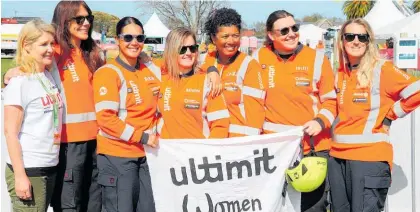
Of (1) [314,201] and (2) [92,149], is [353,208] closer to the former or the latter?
(1) [314,201]

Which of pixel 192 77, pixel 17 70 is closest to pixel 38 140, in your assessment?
pixel 17 70

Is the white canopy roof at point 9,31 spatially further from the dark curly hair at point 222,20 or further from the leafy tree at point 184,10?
the dark curly hair at point 222,20

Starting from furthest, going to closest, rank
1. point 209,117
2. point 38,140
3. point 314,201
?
point 314,201 < point 209,117 < point 38,140

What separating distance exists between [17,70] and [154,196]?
1.50 metres

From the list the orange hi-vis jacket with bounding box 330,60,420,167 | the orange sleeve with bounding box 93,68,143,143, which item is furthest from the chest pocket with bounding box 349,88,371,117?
the orange sleeve with bounding box 93,68,143,143

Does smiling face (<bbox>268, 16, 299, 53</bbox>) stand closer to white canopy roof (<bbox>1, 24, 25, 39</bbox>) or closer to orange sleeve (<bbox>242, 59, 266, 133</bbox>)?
orange sleeve (<bbox>242, 59, 266, 133</bbox>)

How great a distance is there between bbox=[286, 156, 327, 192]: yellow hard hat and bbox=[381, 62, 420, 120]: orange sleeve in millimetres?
714

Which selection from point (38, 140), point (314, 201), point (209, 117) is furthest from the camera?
point (314, 201)

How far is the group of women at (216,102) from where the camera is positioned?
4.21 meters

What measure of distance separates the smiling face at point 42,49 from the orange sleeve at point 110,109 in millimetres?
446

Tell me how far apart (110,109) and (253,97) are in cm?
116

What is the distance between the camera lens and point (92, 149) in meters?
4.58

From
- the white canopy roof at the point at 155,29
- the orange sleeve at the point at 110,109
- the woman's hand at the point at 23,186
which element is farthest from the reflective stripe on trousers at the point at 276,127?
the white canopy roof at the point at 155,29

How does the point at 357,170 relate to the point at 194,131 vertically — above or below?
below
